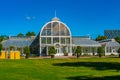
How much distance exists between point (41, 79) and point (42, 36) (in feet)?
180

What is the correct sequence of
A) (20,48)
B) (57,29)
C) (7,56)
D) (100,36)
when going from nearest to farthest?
(7,56) < (57,29) < (20,48) < (100,36)

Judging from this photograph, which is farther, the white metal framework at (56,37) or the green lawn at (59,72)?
the white metal framework at (56,37)

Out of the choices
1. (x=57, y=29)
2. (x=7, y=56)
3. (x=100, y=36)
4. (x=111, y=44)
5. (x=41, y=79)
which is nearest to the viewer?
(x=41, y=79)

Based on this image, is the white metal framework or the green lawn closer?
the green lawn

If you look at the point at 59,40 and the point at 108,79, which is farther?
the point at 59,40

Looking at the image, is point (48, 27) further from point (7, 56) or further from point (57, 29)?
point (7, 56)

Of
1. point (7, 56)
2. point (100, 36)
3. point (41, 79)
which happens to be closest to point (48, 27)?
point (7, 56)

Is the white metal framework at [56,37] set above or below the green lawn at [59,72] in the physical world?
above

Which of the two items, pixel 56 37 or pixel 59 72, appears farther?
pixel 56 37

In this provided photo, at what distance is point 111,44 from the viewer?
7969 cm

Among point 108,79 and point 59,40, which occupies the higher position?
point 59,40

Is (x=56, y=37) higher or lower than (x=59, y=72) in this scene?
higher

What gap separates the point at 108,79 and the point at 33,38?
217 ft

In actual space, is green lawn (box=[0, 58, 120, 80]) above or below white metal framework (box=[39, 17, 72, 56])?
below
